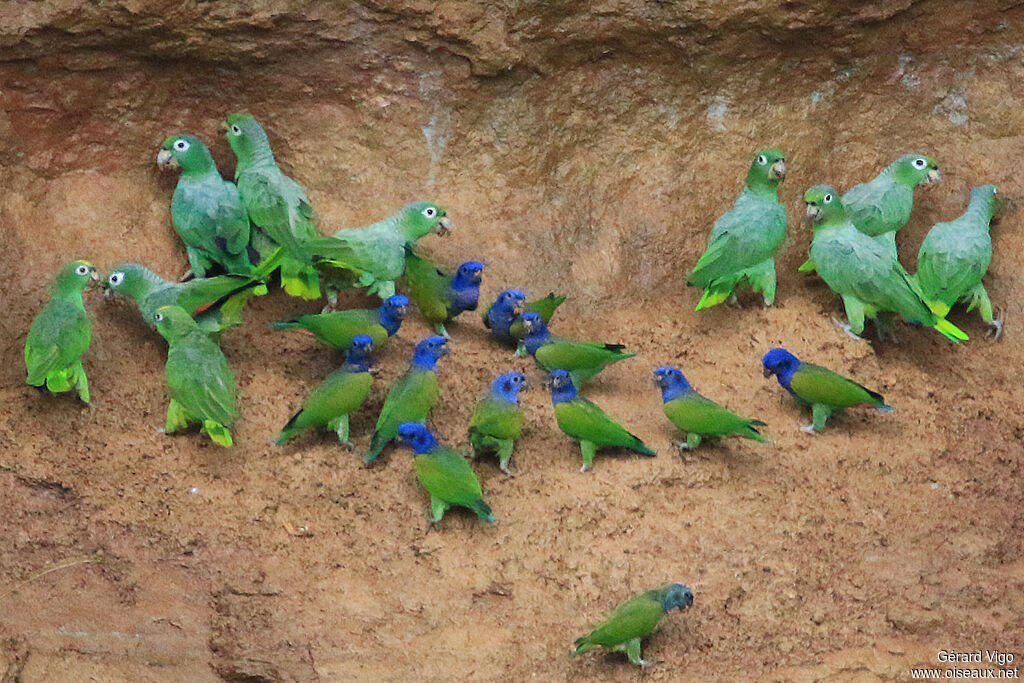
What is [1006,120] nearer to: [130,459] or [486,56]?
[486,56]

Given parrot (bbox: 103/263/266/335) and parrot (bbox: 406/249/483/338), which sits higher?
parrot (bbox: 103/263/266/335)

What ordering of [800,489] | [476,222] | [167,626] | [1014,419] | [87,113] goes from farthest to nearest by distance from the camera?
1. [476,222]
2. [87,113]
3. [1014,419]
4. [800,489]
5. [167,626]

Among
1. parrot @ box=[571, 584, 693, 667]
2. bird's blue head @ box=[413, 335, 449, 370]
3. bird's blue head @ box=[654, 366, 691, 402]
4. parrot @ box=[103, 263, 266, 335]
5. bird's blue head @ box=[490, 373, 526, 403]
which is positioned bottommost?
parrot @ box=[571, 584, 693, 667]

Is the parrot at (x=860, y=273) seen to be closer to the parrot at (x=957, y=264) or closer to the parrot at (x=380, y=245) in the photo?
the parrot at (x=957, y=264)

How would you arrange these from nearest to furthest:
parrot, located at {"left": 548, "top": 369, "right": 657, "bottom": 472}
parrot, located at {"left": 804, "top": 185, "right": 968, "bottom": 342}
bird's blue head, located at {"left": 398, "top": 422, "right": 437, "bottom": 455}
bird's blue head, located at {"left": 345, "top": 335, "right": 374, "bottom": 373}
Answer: bird's blue head, located at {"left": 398, "top": 422, "right": 437, "bottom": 455} < parrot, located at {"left": 548, "top": 369, "right": 657, "bottom": 472} < bird's blue head, located at {"left": 345, "top": 335, "right": 374, "bottom": 373} < parrot, located at {"left": 804, "top": 185, "right": 968, "bottom": 342}

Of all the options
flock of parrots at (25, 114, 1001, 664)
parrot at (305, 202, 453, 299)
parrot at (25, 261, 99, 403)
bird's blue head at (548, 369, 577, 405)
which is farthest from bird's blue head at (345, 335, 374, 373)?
parrot at (25, 261, 99, 403)

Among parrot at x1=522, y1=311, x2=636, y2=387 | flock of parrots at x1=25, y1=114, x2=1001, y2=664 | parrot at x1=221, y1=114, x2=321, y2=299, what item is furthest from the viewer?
parrot at x1=221, y1=114, x2=321, y2=299

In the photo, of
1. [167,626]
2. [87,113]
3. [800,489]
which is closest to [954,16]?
[800,489]

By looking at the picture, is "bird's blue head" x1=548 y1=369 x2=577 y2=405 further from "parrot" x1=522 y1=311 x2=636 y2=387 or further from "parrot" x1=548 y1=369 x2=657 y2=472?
"parrot" x1=522 y1=311 x2=636 y2=387

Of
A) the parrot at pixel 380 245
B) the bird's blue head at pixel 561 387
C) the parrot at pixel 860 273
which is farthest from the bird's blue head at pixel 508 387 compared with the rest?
the parrot at pixel 860 273
